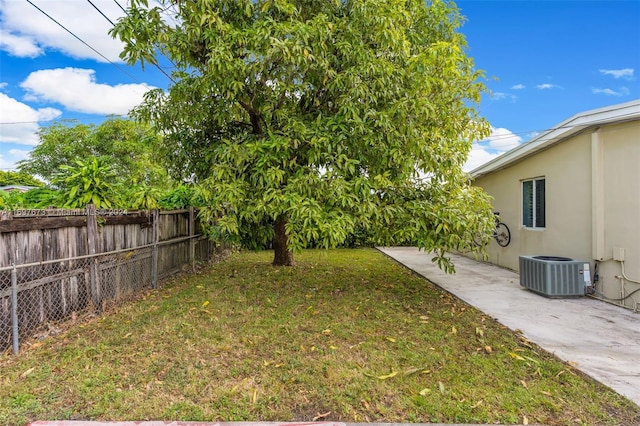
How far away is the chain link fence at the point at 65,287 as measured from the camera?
3256 mm

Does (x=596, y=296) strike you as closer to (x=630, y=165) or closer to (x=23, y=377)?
(x=630, y=165)

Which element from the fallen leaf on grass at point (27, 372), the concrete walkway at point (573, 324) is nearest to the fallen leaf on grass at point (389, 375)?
the concrete walkway at point (573, 324)

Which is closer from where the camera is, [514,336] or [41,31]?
[514,336]

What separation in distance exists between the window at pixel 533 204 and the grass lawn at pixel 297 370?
12.5ft

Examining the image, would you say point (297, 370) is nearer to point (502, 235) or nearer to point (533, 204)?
point (533, 204)

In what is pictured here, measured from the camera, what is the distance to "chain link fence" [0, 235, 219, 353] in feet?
10.7

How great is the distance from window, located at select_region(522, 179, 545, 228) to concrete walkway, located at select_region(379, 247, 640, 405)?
1.41 metres

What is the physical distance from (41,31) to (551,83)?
12.8 m

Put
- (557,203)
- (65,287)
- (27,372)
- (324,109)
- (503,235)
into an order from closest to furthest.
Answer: (27,372) → (65,287) → (324,109) → (557,203) → (503,235)

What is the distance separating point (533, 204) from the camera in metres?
7.53

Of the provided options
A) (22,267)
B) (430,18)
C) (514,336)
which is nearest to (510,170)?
(430,18)

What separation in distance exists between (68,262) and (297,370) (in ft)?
10.0

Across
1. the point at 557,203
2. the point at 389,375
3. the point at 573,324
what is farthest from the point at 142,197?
the point at 557,203

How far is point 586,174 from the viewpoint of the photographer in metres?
5.77
